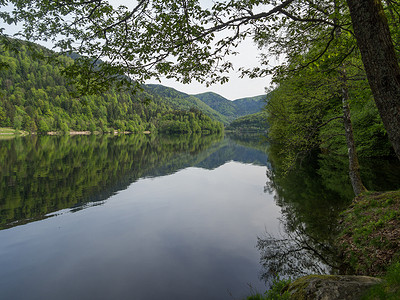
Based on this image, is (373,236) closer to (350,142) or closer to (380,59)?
(350,142)

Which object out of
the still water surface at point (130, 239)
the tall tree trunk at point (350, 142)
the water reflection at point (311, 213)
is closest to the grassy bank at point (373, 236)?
the water reflection at point (311, 213)

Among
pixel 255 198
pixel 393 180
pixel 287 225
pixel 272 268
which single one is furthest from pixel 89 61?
pixel 393 180

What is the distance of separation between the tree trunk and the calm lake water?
7.01 metres

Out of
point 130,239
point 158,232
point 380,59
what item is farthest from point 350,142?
point 130,239

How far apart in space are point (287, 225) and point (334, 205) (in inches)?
167

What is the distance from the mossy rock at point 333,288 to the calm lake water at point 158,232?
3.34 m

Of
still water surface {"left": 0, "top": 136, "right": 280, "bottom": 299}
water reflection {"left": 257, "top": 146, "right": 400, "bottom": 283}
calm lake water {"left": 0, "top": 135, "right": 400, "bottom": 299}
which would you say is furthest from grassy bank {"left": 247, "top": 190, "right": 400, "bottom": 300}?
still water surface {"left": 0, "top": 136, "right": 280, "bottom": 299}

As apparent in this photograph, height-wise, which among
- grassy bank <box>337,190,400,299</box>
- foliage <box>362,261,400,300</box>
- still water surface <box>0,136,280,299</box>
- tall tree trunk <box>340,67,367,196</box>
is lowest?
still water surface <box>0,136,280,299</box>

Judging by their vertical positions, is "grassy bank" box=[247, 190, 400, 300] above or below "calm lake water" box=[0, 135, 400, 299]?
above

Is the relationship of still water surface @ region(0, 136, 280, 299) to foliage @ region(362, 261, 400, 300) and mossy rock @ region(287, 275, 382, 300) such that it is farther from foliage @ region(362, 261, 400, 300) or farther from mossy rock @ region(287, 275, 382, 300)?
foliage @ region(362, 261, 400, 300)

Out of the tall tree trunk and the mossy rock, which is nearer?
the mossy rock

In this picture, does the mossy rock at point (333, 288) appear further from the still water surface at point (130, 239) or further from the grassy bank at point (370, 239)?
the still water surface at point (130, 239)

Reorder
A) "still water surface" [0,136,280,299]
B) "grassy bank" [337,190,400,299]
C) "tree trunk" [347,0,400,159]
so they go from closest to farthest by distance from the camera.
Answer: "tree trunk" [347,0,400,159]
"grassy bank" [337,190,400,299]
"still water surface" [0,136,280,299]

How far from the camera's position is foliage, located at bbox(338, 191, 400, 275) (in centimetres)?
738
